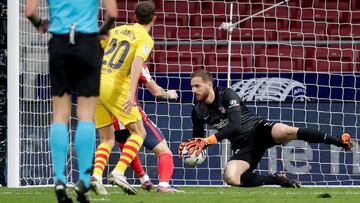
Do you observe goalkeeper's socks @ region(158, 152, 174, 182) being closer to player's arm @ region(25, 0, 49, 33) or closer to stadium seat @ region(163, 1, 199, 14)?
player's arm @ region(25, 0, 49, 33)

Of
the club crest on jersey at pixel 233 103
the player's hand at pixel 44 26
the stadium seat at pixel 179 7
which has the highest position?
the stadium seat at pixel 179 7

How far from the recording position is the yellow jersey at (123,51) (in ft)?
29.0

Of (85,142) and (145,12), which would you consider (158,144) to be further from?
(85,142)

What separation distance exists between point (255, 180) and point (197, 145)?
103 cm

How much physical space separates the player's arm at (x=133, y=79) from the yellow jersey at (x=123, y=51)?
0.19 metres

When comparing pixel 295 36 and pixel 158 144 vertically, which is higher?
pixel 295 36

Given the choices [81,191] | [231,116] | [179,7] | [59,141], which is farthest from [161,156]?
[179,7]

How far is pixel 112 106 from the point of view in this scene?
8.88 metres

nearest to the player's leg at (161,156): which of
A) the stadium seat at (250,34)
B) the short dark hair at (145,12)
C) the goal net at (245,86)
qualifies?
the short dark hair at (145,12)

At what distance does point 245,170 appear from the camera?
1020 cm

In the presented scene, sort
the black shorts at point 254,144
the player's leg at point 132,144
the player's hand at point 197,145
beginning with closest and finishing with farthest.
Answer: the player's leg at point 132,144 < the player's hand at point 197,145 < the black shorts at point 254,144

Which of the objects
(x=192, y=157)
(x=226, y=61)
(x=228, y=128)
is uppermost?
(x=226, y=61)

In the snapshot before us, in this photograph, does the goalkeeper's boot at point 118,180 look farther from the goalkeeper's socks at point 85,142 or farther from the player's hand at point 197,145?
the goalkeeper's socks at point 85,142

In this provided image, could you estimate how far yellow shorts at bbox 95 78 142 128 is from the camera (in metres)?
8.75
